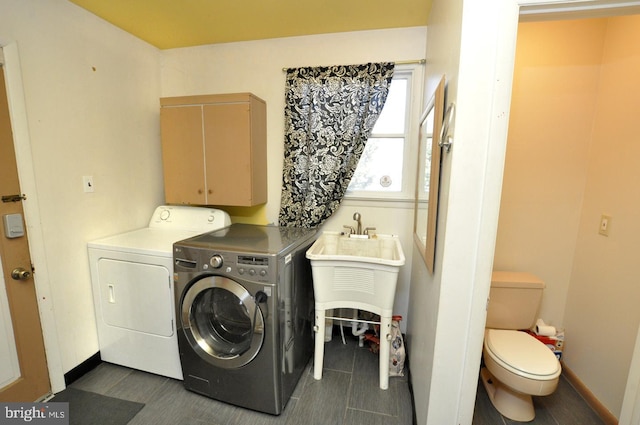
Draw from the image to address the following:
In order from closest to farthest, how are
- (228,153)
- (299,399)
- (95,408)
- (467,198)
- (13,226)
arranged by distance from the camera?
1. (467,198)
2. (13,226)
3. (95,408)
4. (299,399)
5. (228,153)

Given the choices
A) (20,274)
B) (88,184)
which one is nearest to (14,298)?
(20,274)

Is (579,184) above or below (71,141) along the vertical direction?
below

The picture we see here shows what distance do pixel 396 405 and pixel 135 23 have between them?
10.5 feet

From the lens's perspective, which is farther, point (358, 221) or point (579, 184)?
point (358, 221)

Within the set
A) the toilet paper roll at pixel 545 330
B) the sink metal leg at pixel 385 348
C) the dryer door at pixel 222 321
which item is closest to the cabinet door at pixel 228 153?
the dryer door at pixel 222 321

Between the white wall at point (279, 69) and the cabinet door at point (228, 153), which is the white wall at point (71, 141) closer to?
the white wall at point (279, 69)

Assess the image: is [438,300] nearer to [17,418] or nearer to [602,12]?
[602,12]

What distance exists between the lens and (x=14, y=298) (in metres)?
1.53

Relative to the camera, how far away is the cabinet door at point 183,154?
6.95 ft

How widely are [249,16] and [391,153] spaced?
1.45m

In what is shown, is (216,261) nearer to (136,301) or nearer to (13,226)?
(136,301)

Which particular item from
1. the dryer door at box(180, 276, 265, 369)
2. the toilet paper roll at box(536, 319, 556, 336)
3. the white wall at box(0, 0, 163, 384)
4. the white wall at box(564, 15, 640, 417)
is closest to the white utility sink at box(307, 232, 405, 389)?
the dryer door at box(180, 276, 265, 369)

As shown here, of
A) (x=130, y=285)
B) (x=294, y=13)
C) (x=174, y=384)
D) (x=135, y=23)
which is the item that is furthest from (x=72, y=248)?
(x=294, y=13)

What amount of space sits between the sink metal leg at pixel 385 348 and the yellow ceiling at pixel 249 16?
2.03 meters
